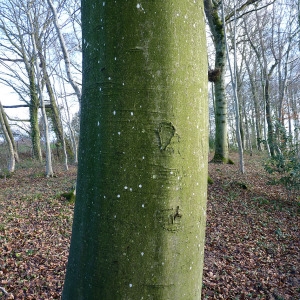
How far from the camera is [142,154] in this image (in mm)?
990

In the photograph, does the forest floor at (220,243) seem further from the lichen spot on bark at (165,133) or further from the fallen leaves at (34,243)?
the lichen spot on bark at (165,133)

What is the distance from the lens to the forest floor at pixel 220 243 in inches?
134

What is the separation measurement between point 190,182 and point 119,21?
0.74 m

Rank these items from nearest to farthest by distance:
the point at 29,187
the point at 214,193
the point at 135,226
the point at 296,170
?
the point at 135,226 → the point at 296,170 → the point at 214,193 → the point at 29,187

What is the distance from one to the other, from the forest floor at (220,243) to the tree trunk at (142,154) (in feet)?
8.64

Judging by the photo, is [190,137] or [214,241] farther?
[214,241]

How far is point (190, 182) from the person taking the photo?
1059 millimetres

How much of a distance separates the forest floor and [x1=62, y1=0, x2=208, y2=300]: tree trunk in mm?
2633

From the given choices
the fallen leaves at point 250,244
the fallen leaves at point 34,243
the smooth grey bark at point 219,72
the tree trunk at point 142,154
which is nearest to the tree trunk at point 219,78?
the smooth grey bark at point 219,72

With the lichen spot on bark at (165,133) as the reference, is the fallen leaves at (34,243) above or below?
below

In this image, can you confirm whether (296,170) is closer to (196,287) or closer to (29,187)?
(196,287)

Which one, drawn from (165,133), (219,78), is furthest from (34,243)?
(219,78)

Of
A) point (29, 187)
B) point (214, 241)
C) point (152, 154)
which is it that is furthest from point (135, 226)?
point (29, 187)

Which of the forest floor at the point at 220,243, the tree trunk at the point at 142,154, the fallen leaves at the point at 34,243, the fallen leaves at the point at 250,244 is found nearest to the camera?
the tree trunk at the point at 142,154
